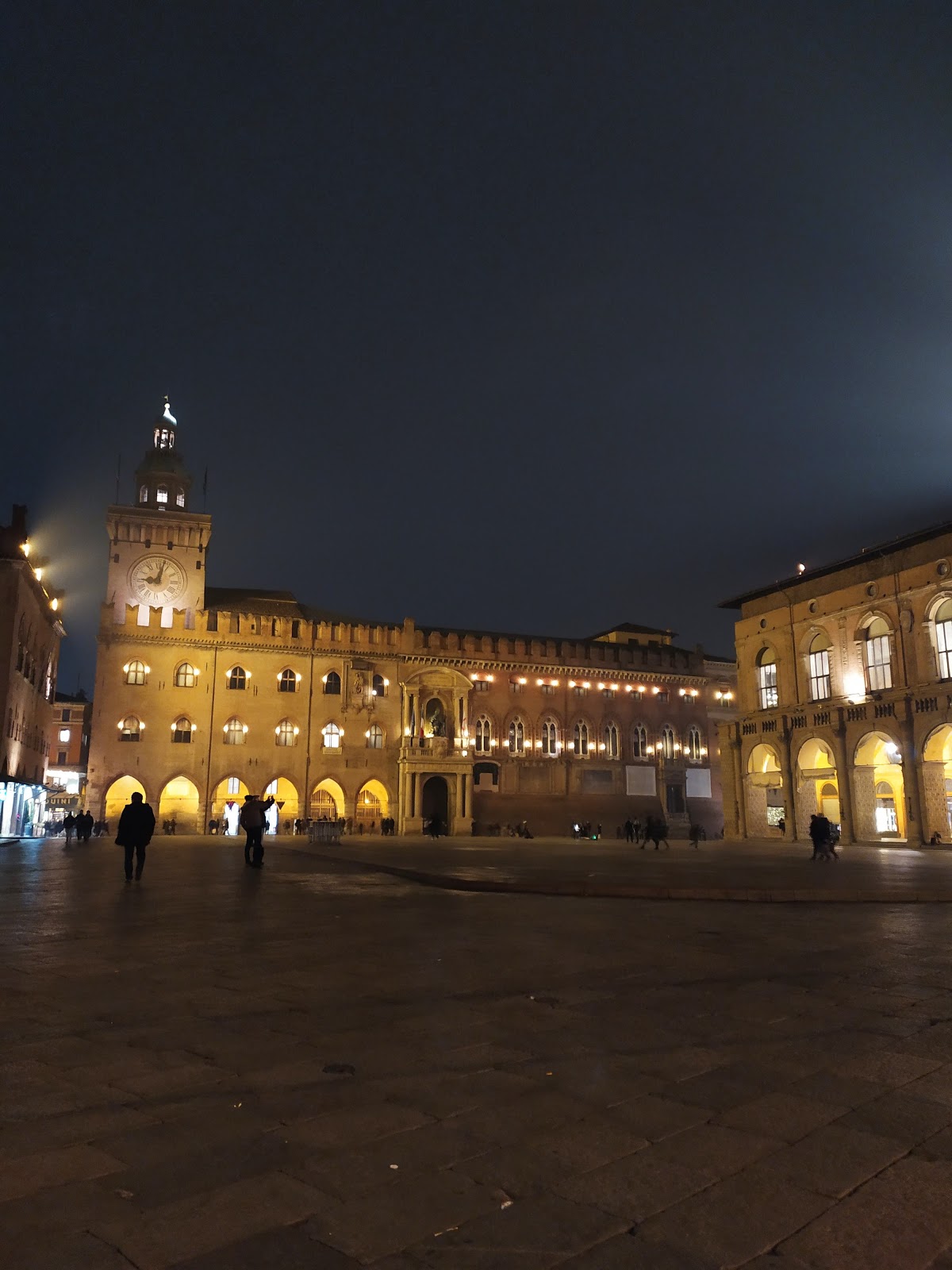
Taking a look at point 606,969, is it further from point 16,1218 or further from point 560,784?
point 560,784

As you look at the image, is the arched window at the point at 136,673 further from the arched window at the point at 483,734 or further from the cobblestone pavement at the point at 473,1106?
the cobblestone pavement at the point at 473,1106

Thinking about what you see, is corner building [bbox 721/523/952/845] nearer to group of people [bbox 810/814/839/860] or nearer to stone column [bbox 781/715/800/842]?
stone column [bbox 781/715/800/842]

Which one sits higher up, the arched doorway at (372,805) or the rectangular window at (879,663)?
the rectangular window at (879,663)

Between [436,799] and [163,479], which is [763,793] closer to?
[436,799]

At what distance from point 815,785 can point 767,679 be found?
5626mm

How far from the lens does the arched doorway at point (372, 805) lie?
176ft

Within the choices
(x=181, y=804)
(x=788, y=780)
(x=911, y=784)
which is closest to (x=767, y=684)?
(x=788, y=780)

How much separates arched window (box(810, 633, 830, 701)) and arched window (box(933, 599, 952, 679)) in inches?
222

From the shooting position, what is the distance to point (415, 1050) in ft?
15.5

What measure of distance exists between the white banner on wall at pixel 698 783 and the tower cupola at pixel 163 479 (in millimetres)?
39287

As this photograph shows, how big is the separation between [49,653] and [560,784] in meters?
32.6

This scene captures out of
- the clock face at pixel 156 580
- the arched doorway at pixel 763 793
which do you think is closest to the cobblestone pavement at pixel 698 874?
the arched doorway at pixel 763 793

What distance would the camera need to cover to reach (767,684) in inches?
1665

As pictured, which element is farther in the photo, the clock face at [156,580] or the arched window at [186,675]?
the clock face at [156,580]
